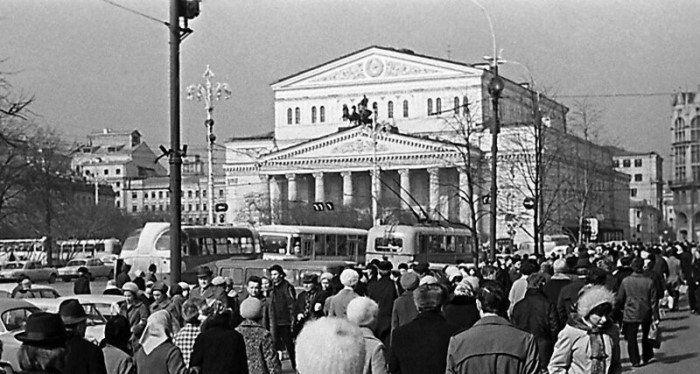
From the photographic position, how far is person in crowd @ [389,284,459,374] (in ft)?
25.7

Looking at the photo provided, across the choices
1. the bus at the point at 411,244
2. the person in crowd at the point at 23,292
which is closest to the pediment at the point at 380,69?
the bus at the point at 411,244

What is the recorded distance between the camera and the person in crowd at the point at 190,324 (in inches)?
366

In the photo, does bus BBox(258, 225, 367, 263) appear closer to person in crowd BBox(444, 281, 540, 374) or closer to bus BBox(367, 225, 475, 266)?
bus BBox(367, 225, 475, 266)

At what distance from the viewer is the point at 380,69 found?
116375mm

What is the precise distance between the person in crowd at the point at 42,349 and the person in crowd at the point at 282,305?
28.5 feet

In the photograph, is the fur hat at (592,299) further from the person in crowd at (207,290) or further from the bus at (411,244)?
the bus at (411,244)

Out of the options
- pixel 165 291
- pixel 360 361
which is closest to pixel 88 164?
pixel 165 291

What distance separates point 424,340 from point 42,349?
2.83 metres

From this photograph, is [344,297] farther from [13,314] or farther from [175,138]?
[13,314]

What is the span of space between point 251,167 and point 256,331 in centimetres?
10417

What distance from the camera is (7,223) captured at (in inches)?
2389

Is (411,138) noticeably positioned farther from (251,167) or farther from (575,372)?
(575,372)

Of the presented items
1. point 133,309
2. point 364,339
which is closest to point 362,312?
point 364,339

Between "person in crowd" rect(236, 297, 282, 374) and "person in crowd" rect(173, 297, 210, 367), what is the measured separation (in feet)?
1.17
